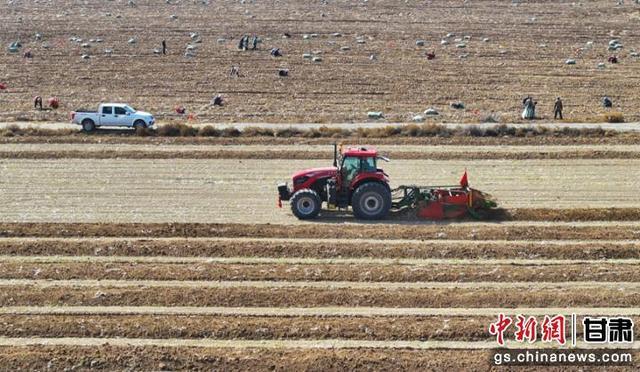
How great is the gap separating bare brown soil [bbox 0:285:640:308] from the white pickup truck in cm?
1891

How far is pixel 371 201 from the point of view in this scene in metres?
24.2

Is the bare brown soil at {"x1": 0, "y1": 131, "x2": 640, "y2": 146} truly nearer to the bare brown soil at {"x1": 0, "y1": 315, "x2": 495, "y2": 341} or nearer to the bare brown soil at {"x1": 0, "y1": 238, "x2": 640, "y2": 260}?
the bare brown soil at {"x1": 0, "y1": 238, "x2": 640, "y2": 260}

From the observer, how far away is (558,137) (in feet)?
115

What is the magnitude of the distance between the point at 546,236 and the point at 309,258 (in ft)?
18.5

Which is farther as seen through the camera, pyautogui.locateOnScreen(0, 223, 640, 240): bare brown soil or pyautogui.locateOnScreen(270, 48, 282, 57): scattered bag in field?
pyautogui.locateOnScreen(270, 48, 282, 57): scattered bag in field

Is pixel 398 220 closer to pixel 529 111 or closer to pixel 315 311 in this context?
pixel 315 311

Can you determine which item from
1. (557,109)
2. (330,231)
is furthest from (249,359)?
(557,109)

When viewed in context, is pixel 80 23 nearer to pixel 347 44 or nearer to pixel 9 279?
pixel 347 44

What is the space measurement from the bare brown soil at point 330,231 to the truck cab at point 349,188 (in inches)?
22.3

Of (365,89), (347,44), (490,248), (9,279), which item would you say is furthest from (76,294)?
(347,44)

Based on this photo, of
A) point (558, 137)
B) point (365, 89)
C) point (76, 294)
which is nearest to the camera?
point (76, 294)

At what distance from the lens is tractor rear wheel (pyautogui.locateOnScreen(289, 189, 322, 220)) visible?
80.2 ft

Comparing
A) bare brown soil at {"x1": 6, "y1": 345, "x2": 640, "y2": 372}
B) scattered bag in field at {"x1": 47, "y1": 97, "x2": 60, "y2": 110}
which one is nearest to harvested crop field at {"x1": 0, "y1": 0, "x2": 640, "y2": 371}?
bare brown soil at {"x1": 6, "y1": 345, "x2": 640, "y2": 372}

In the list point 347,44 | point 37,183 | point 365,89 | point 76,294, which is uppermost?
point 347,44
